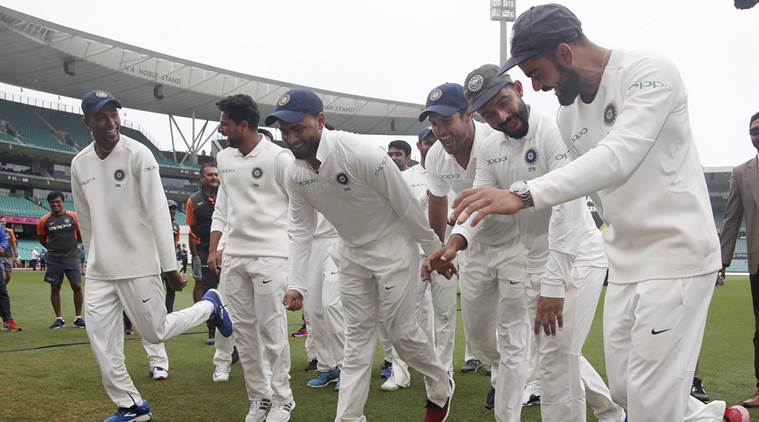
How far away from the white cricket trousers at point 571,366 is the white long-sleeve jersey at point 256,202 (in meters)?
2.14

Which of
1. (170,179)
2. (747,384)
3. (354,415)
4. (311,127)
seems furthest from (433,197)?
(170,179)

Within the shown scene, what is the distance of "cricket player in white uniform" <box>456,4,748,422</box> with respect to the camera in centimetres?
247

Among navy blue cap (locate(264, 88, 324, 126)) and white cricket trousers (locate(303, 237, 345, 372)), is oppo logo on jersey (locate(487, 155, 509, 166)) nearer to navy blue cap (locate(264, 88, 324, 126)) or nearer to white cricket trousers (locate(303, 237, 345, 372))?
navy blue cap (locate(264, 88, 324, 126))

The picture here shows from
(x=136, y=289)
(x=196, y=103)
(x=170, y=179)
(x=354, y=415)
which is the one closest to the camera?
(x=354, y=415)

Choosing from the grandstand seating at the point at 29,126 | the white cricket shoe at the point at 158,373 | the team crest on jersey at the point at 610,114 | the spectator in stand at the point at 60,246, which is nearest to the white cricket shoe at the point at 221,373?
the white cricket shoe at the point at 158,373

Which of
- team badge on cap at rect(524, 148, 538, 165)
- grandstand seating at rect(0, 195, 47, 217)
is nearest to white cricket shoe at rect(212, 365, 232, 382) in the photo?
team badge on cap at rect(524, 148, 538, 165)

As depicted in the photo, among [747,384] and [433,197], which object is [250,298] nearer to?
[433,197]

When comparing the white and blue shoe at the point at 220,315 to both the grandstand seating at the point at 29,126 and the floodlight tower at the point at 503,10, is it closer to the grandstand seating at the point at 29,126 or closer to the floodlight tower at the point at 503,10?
the floodlight tower at the point at 503,10

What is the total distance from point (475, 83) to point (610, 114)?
1.34 meters

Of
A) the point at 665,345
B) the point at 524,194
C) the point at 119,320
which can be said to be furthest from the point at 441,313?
the point at 524,194

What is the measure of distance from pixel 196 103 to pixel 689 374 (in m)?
48.7

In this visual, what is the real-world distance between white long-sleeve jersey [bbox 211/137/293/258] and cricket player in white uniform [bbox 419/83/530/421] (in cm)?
139

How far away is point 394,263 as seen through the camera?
13.8 ft

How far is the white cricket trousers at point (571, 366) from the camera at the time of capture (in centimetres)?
388
